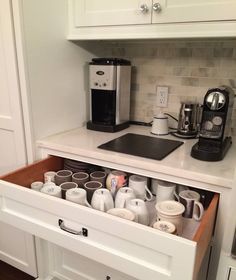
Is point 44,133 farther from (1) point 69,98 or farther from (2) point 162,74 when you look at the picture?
(2) point 162,74

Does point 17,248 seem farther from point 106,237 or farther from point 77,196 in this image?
point 106,237

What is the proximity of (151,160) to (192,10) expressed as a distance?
60cm

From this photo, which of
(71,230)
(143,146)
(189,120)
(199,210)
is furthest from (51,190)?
(189,120)

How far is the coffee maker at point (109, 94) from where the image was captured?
4.21ft

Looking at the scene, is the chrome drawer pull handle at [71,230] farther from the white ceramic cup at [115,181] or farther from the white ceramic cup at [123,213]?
the white ceramic cup at [115,181]

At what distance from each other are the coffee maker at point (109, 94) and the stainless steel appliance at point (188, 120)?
0.31m

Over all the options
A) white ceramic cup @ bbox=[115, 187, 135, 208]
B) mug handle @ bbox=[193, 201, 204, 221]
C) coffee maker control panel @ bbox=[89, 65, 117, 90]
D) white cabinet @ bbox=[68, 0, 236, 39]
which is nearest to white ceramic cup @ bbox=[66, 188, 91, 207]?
white ceramic cup @ bbox=[115, 187, 135, 208]

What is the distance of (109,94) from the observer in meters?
1.33

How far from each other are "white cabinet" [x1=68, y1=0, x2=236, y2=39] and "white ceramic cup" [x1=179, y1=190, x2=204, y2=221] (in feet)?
2.00

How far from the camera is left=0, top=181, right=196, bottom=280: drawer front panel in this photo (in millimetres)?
641

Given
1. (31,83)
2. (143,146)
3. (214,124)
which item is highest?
(31,83)

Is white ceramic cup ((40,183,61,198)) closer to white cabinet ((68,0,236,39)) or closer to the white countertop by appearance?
the white countertop

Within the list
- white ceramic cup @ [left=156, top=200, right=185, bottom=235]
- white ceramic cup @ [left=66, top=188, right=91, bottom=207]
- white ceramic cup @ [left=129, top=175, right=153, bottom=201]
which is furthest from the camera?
white ceramic cup @ [left=129, top=175, right=153, bottom=201]

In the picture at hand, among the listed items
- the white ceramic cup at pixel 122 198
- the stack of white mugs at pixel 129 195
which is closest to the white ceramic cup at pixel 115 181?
the stack of white mugs at pixel 129 195
